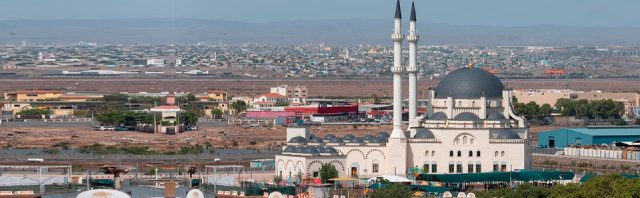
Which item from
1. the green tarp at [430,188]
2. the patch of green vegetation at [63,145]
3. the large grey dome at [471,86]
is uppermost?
the large grey dome at [471,86]

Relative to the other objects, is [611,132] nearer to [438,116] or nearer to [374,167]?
[438,116]

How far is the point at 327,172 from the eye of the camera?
58.0 metres

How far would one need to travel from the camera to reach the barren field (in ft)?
500

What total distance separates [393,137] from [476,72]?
12.7 feet

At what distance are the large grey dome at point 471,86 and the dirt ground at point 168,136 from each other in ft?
54.9

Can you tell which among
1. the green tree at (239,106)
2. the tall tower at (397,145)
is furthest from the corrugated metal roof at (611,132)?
→ the green tree at (239,106)

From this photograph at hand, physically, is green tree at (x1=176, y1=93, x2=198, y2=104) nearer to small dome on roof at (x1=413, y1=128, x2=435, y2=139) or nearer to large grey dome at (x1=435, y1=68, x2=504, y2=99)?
large grey dome at (x1=435, y1=68, x2=504, y2=99)

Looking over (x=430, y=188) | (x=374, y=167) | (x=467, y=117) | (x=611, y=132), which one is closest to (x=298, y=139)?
(x=374, y=167)

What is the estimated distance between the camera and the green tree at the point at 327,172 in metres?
57.7

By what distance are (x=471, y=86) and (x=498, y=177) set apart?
22.8ft

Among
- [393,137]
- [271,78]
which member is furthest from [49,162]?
[271,78]

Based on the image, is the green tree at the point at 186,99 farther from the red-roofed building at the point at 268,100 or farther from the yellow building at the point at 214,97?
the red-roofed building at the point at 268,100

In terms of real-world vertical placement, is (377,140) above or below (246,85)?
below

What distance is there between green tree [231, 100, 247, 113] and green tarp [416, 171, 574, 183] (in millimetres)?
54950
